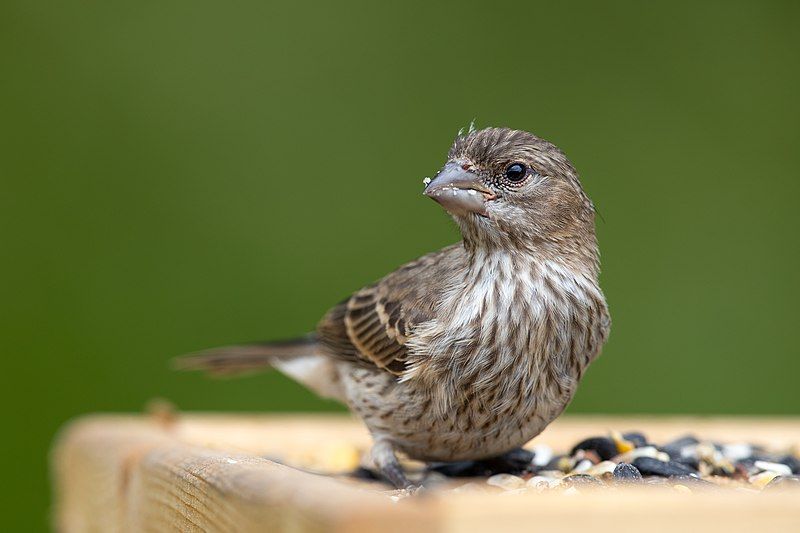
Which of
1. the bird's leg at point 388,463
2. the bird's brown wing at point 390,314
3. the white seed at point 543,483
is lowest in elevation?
the bird's leg at point 388,463

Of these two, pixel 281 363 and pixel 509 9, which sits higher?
pixel 509 9

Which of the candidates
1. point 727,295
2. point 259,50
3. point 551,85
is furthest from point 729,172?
point 259,50

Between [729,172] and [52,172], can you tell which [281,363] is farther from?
[729,172]

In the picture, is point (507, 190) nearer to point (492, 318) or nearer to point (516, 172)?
point (516, 172)

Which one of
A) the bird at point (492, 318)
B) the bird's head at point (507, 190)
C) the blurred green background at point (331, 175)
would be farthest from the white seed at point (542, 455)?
the blurred green background at point (331, 175)

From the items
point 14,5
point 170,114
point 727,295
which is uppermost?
point 14,5

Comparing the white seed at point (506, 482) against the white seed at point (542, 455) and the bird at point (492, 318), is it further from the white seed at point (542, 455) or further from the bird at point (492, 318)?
the white seed at point (542, 455)

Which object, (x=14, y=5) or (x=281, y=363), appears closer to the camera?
(x=281, y=363)

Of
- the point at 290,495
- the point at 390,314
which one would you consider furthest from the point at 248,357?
the point at 290,495
